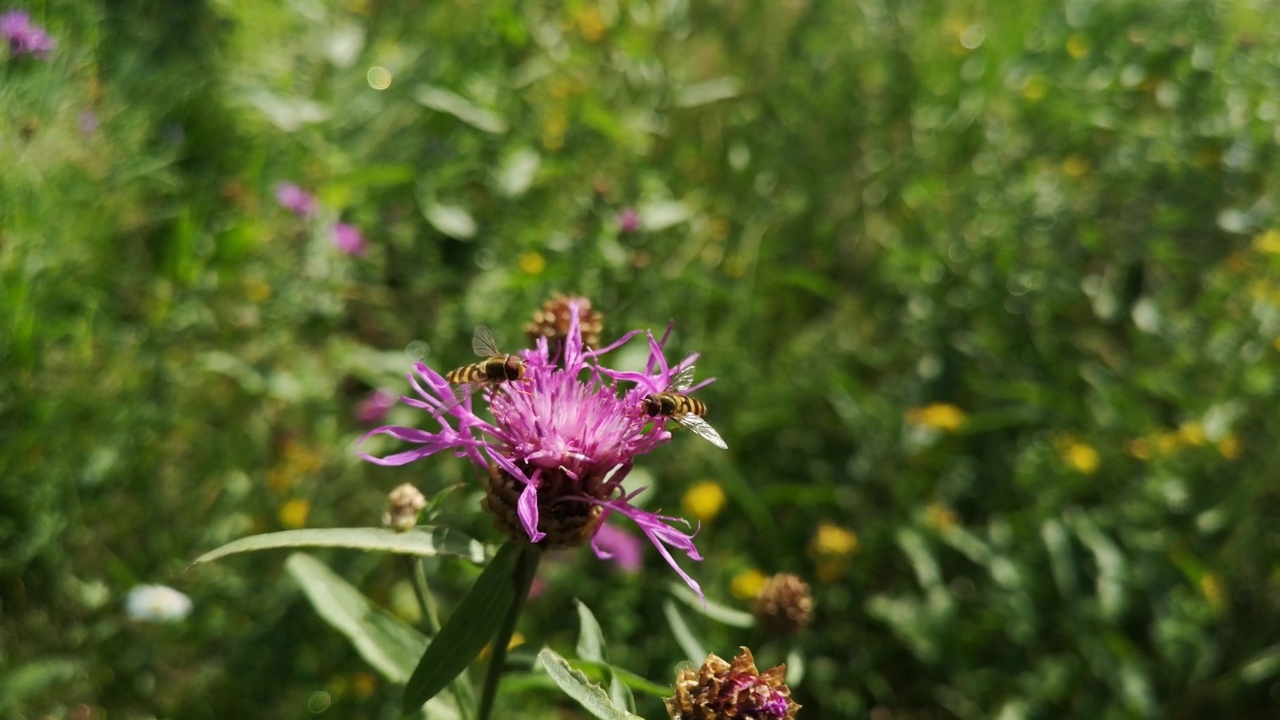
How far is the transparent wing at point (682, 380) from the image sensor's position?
128 cm

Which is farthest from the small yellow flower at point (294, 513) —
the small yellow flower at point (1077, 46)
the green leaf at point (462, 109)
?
the small yellow flower at point (1077, 46)

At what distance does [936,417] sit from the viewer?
9.05ft

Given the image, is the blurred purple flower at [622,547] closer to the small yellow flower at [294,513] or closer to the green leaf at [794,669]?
the small yellow flower at [294,513]

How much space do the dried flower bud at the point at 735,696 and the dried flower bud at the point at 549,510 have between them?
0.21m

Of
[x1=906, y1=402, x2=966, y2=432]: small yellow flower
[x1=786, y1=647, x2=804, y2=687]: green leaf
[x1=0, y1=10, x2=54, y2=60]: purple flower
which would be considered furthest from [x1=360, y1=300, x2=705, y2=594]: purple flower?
[x1=0, y1=10, x2=54, y2=60]: purple flower

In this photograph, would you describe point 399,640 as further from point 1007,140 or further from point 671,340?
point 1007,140

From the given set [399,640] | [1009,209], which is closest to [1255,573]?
[1009,209]

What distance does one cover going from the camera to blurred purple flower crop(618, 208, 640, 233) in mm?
2107

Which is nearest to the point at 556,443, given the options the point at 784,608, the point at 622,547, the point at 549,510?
the point at 549,510

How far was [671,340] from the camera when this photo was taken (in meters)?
1.95

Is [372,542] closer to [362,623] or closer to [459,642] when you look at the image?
[459,642]

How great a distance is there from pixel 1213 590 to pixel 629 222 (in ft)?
5.61

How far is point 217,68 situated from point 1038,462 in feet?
9.11

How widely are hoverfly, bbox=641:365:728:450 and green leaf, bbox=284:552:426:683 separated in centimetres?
49
